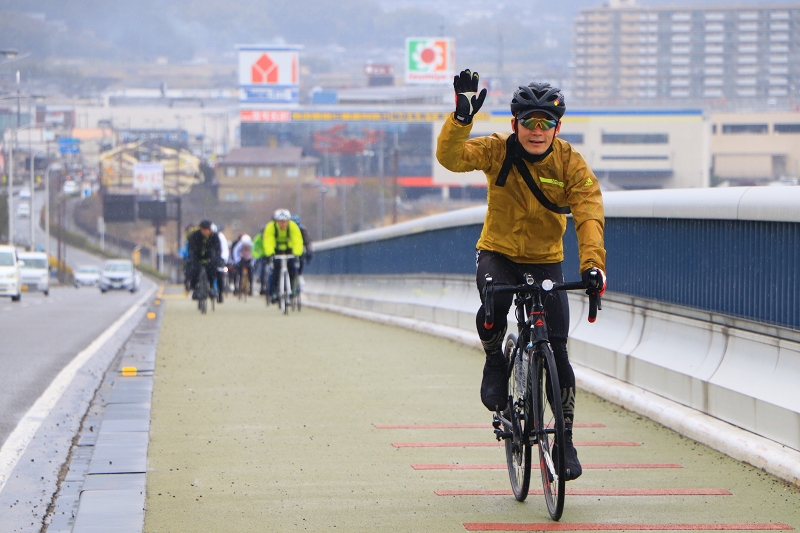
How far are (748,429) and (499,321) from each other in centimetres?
165

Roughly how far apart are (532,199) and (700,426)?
211cm

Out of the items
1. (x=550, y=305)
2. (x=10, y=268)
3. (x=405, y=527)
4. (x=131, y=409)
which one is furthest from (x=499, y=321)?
(x=10, y=268)

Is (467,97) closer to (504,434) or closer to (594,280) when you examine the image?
(594,280)

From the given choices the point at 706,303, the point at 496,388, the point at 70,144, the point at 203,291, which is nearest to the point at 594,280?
the point at 496,388

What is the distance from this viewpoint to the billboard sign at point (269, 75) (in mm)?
170875

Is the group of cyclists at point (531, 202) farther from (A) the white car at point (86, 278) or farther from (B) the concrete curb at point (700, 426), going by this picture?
(A) the white car at point (86, 278)

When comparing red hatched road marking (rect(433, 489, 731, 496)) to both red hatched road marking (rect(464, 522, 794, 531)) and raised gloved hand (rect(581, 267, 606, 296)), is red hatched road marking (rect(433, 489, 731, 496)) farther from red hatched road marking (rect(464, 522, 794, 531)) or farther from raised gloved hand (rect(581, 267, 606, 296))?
raised gloved hand (rect(581, 267, 606, 296))

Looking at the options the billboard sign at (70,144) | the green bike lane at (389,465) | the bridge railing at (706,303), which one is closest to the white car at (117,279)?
the green bike lane at (389,465)

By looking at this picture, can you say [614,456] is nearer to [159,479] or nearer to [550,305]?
Answer: [550,305]

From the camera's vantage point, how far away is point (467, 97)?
5293 millimetres

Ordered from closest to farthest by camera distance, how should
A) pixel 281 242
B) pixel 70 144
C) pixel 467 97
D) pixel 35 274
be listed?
1. pixel 467 97
2. pixel 281 242
3. pixel 35 274
4. pixel 70 144

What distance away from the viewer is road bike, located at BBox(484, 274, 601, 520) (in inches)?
210

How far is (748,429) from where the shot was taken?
22.1 feet

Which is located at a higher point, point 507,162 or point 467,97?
point 467,97
